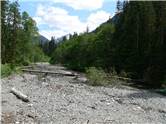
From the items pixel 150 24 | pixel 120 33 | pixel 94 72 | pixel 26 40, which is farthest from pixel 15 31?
pixel 94 72

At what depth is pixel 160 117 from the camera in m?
18.3

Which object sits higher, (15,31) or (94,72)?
(15,31)

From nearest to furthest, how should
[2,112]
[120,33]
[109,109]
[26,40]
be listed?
[2,112] < [109,109] < [120,33] < [26,40]

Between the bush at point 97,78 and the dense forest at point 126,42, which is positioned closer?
the bush at point 97,78

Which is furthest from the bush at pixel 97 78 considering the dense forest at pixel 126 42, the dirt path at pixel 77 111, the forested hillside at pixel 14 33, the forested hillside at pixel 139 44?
the forested hillside at pixel 14 33

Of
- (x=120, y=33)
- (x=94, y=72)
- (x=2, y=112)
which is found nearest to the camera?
(x=2, y=112)

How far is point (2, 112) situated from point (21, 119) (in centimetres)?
142

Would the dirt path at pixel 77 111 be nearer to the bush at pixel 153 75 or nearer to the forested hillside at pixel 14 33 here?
the bush at pixel 153 75

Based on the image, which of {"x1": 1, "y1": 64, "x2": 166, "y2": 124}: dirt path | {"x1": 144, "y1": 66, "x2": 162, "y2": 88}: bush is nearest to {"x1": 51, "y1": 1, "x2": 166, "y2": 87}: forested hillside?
{"x1": 144, "y1": 66, "x2": 162, "y2": 88}: bush

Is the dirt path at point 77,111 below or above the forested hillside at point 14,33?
below

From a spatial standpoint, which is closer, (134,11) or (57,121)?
(57,121)

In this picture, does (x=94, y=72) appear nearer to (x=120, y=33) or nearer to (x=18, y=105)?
(x=18, y=105)

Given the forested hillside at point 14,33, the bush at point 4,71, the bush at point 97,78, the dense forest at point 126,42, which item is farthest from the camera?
the forested hillside at point 14,33

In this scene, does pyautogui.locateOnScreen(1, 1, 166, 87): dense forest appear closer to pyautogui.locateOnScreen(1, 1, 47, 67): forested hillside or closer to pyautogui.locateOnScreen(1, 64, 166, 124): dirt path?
pyautogui.locateOnScreen(1, 1, 47, 67): forested hillside
